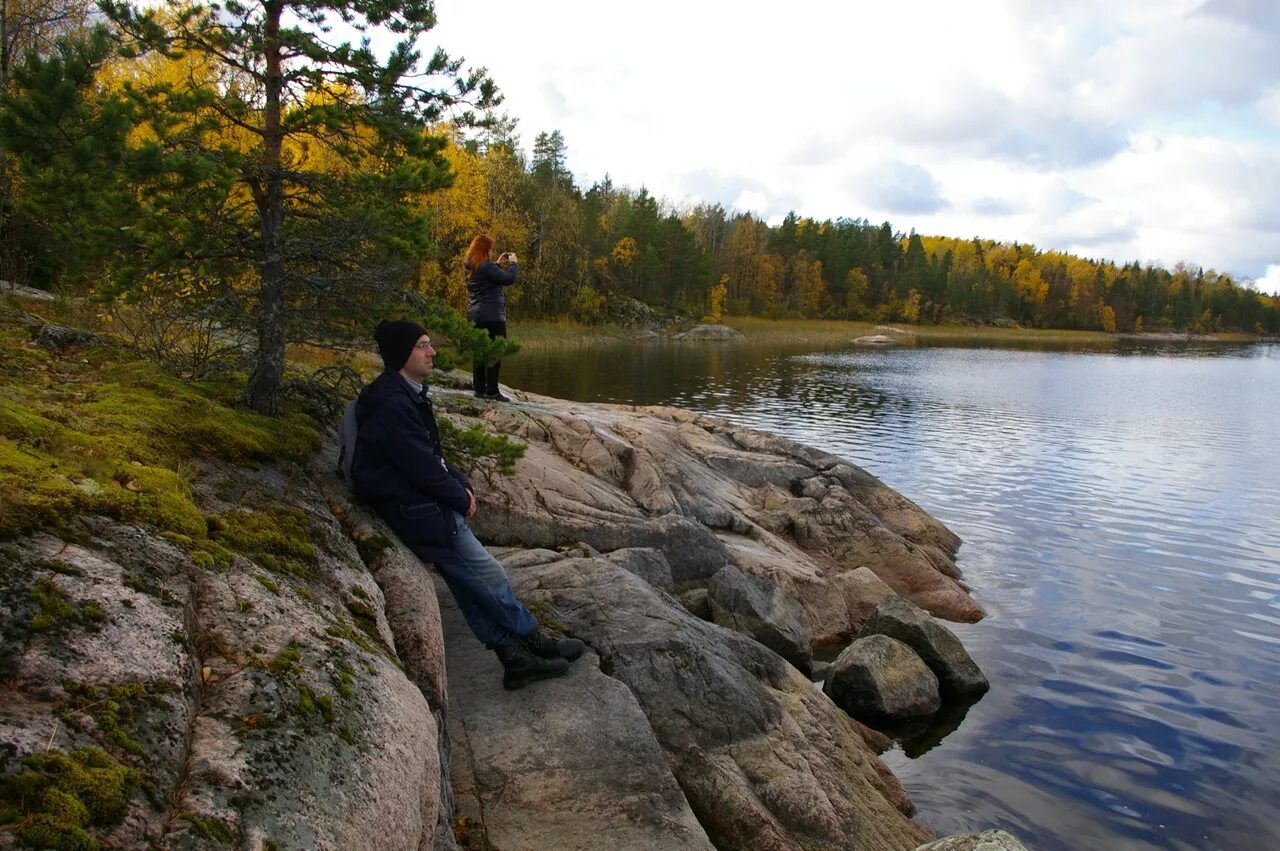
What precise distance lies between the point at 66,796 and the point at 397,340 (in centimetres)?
388

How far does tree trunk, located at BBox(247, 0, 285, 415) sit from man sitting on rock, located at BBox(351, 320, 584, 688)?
6.56 ft

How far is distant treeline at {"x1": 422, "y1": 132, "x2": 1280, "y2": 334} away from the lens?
6034 centimetres

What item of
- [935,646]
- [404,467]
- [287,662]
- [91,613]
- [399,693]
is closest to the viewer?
[91,613]

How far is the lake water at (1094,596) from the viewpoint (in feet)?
27.5

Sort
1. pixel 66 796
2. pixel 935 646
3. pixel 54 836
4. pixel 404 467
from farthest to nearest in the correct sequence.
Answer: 1. pixel 935 646
2. pixel 404 467
3. pixel 66 796
4. pixel 54 836

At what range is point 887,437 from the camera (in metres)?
27.9

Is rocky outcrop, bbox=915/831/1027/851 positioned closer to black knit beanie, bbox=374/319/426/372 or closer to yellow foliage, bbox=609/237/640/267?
black knit beanie, bbox=374/319/426/372

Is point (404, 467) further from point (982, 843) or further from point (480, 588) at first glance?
point (982, 843)

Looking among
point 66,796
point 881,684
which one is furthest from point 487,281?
point 66,796

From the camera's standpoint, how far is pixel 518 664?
601 cm

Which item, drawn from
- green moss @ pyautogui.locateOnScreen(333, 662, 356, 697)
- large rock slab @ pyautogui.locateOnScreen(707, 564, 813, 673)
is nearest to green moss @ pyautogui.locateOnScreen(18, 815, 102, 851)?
A: green moss @ pyautogui.locateOnScreen(333, 662, 356, 697)

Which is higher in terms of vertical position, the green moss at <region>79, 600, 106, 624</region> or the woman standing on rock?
the woman standing on rock

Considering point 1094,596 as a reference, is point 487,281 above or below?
above

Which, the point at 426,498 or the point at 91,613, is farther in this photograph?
the point at 426,498
